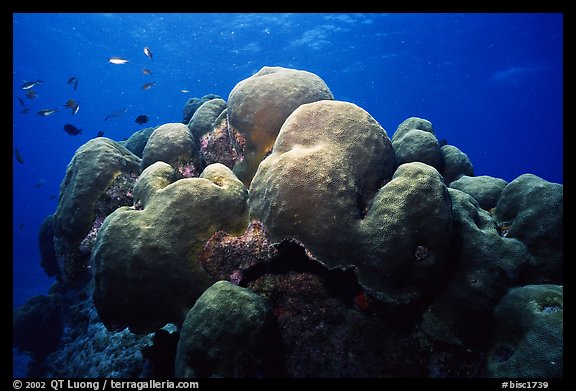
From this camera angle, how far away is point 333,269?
3.47 meters

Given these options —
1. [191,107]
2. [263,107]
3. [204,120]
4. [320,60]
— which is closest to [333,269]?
[263,107]

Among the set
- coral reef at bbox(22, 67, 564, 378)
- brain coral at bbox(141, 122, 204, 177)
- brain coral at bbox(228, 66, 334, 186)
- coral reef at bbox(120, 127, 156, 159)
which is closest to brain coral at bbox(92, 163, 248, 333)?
coral reef at bbox(22, 67, 564, 378)

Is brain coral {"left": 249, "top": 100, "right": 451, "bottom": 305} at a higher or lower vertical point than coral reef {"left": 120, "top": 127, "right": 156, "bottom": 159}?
higher

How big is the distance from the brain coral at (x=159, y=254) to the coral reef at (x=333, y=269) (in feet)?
0.06

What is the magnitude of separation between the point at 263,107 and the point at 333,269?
11.0ft

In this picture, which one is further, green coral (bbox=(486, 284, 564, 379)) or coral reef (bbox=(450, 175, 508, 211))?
coral reef (bbox=(450, 175, 508, 211))

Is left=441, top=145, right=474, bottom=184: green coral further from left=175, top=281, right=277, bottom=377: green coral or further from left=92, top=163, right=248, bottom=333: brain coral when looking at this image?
left=175, top=281, right=277, bottom=377: green coral

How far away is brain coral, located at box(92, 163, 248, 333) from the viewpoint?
152 inches

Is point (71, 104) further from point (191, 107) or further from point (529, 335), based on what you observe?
point (529, 335)

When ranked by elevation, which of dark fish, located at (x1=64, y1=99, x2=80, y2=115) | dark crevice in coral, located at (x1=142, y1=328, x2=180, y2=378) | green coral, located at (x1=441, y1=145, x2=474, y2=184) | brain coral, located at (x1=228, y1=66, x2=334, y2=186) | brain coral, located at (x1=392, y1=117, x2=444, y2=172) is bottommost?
dark crevice in coral, located at (x1=142, y1=328, x2=180, y2=378)

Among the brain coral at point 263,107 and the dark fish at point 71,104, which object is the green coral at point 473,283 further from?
the dark fish at point 71,104

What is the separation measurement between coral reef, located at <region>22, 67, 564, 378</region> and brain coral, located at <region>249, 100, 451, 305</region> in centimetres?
2

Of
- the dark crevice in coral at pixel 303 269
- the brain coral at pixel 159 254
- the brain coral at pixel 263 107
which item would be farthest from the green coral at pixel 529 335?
the brain coral at pixel 263 107

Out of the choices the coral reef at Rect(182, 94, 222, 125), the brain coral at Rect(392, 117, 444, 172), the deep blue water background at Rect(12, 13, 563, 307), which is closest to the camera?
the brain coral at Rect(392, 117, 444, 172)
